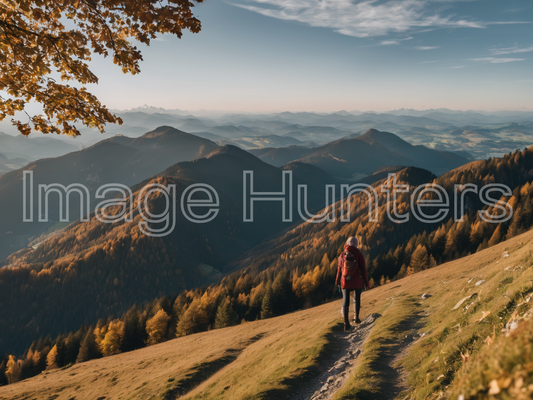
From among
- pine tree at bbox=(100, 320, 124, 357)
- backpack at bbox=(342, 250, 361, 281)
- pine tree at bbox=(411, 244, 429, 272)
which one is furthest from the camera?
pine tree at bbox=(411, 244, 429, 272)

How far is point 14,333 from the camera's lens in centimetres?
16112

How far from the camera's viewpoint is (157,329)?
243ft

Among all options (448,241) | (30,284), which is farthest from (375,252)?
(30,284)

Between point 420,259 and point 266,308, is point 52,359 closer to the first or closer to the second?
point 266,308

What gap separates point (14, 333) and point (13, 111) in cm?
22654

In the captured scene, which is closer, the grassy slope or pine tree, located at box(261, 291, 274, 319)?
the grassy slope

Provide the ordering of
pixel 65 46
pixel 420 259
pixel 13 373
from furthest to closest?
1. pixel 420 259
2. pixel 13 373
3. pixel 65 46

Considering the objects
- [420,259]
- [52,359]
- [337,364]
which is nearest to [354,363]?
[337,364]

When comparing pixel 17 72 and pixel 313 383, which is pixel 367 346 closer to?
pixel 313 383

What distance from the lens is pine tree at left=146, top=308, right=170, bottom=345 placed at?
73500mm

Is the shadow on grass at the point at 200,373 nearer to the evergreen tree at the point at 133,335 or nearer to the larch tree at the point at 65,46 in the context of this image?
the larch tree at the point at 65,46

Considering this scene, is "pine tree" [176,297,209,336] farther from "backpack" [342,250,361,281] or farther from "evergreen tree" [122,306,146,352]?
"backpack" [342,250,361,281]

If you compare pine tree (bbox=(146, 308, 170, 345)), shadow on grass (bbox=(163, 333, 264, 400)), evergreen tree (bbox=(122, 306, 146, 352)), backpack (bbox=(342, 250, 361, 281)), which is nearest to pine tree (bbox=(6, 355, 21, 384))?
evergreen tree (bbox=(122, 306, 146, 352))

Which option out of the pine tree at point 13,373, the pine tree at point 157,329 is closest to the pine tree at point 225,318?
the pine tree at point 157,329
